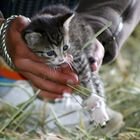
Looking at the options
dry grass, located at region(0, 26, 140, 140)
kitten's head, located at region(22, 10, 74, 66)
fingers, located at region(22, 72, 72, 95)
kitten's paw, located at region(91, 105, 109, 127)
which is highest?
kitten's head, located at region(22, 10, 74, 66)

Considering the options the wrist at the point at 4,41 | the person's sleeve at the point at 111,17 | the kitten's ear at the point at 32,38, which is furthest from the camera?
the person's sleeve at the point at 111,17

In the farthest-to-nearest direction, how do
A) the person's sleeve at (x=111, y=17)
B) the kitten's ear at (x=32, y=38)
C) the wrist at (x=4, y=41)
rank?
the person's sleeve at (x=111, y=17) → the wrist at (x=4, y=41) → the kitten's ear at (x=32, y=38)

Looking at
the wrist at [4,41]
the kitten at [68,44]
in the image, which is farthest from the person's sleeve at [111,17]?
the wrist at [4,41]

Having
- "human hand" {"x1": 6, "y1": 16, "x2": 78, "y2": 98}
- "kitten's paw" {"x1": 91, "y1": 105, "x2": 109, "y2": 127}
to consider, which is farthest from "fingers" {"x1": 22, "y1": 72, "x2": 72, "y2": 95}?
"kitten's paw" {"x1": 91, "y1": 105, "x2": 109, "y2": 127}

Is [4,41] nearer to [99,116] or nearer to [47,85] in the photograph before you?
[47,85]

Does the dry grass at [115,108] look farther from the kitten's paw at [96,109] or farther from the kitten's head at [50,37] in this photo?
the kitten's head at [50,37]

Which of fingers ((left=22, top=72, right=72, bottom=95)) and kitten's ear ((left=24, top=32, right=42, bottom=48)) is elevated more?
kitten's ear ((left=24, top=32, right=42, bottom=48))

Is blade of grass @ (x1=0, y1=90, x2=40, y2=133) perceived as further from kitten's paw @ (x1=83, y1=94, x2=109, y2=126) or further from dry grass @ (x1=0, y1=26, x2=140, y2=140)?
kitten's paw @ (x1=83, y1=94, x2=109, y2=126)

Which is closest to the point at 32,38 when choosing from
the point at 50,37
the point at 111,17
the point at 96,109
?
the point at 50,37
